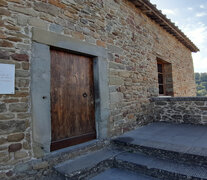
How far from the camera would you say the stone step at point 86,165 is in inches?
83.9

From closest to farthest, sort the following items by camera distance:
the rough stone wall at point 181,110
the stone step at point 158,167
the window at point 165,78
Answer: the stone step at point 158,167 < the rough stone wall at point 181,110 < the window at point 165,78

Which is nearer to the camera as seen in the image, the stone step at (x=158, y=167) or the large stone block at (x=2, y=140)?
the large stone block at (x=2, y=140)

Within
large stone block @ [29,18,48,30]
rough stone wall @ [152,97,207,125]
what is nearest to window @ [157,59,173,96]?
rough stone wall @ [152,97,207,125]

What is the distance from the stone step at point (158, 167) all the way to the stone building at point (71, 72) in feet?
2.52

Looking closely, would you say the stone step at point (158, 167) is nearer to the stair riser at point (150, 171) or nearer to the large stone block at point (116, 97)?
the stair riser at point (150, 171)

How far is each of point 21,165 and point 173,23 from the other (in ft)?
23.1

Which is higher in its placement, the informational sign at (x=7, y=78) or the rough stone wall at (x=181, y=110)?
the informational sign at (x=7, y=78)

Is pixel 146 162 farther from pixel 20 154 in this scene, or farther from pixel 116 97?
pixel 20 154

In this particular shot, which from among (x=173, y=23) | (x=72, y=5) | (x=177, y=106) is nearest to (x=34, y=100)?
(x=72, y=5)

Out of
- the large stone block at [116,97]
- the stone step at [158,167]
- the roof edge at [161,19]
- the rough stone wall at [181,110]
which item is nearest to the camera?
the stone step at [158,167]

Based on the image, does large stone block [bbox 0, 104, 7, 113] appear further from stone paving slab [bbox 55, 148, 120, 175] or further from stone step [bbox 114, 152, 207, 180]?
stone step [bbox 114, 152, 207, 180]

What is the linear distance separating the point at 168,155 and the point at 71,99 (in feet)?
6.52

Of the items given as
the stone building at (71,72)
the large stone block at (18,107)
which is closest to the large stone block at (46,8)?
the stone building at (71,72)

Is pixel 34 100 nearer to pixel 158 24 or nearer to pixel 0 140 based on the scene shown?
pixel 0 140
